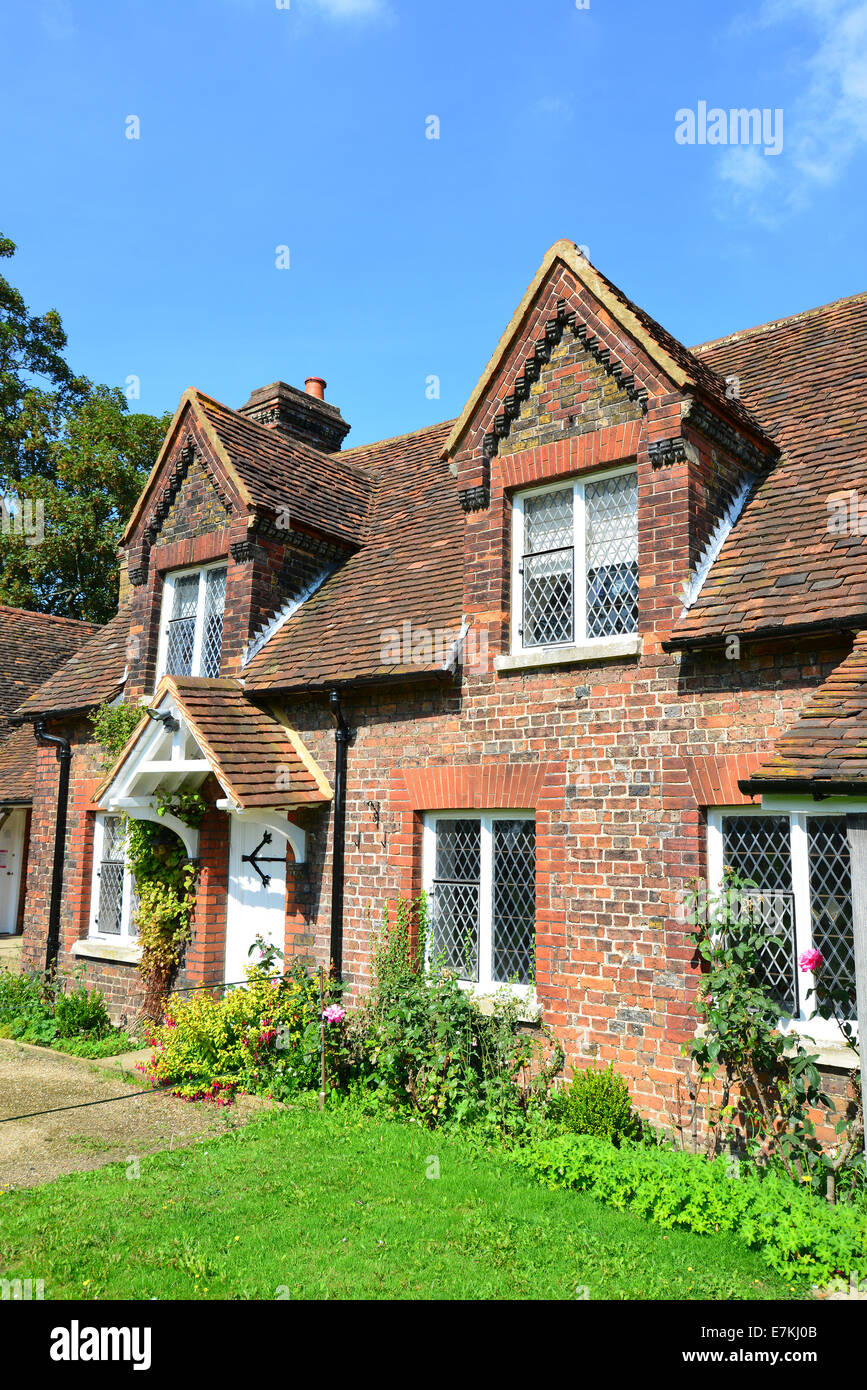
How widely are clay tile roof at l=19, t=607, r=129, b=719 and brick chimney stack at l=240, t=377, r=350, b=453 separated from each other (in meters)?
4.27

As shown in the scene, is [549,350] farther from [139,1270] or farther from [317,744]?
[139,1270]

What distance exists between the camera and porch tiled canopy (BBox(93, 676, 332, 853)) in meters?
9.54

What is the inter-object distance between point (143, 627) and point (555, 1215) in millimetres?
9442

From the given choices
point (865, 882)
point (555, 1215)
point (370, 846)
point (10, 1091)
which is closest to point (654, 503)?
point (865, 882)

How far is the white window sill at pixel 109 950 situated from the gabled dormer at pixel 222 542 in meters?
3.48

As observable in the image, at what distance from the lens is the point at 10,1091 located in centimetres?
931

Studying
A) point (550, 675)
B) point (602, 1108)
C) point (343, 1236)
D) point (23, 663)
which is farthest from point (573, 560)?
point (23, 663)

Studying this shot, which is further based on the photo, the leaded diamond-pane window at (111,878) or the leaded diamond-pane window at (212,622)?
the leaded diamond-pane window at (111,878)

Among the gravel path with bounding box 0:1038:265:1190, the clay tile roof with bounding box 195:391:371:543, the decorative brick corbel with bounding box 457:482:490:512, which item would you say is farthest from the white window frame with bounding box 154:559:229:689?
the gravel path with bounding box 0:1038:265:1190

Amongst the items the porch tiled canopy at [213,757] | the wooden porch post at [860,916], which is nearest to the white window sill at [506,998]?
the porch tiled canopy at [213,757]

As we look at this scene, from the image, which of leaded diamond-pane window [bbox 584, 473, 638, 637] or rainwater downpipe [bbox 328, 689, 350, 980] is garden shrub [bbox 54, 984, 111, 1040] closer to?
rainwater downpipe [bbox 328, 689, 350, 980]

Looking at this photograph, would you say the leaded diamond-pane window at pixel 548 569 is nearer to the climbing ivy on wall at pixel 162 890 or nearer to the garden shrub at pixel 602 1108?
the garden shrub at pixel 602 1108

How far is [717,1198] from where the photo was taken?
5949 millimetres

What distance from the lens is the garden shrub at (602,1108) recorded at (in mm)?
7168
